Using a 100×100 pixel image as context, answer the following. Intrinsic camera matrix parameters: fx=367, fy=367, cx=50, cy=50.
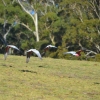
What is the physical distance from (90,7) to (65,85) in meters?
25.7

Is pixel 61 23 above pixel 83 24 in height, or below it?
above

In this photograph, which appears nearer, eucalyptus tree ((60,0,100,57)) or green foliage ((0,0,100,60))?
eucalyptus tree ((60,0,100,57))

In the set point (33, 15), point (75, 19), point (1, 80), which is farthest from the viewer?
point (33, 15)

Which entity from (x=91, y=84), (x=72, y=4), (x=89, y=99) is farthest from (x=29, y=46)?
(x=89, y=99)

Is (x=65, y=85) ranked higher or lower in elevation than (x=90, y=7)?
lower

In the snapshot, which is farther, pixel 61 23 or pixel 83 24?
pixel 61 23

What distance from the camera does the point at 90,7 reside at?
35.0 m

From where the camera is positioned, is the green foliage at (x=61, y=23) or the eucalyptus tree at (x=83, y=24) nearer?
the eucalyptus tree at (x=83, y=24)

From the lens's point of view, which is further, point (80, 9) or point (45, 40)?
point (45, 40)

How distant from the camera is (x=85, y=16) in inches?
1389

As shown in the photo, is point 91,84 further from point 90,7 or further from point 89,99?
point 90,7

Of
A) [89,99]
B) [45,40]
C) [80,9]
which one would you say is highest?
[80,9]

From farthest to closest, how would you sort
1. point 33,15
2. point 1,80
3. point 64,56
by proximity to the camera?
point 33,15, point 64,56, point 1,80

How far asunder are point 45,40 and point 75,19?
558 cm
